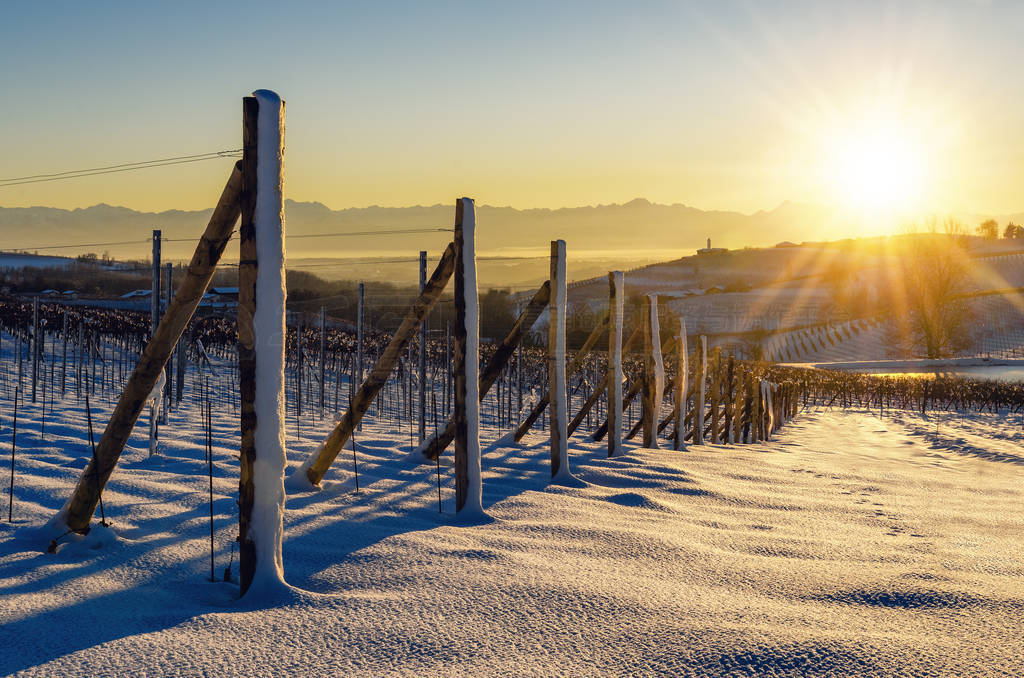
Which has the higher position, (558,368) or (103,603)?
(558,368)

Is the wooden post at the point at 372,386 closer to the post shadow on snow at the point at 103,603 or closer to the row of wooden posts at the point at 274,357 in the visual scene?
the row of wooden posts at the point at 274,357

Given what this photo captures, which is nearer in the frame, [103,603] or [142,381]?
[103,603]

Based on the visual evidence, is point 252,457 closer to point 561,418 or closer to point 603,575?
point 603,575

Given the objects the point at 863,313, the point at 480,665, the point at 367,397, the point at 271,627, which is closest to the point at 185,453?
the point at 367,397

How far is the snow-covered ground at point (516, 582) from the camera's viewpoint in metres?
2.46

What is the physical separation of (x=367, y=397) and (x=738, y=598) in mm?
2941

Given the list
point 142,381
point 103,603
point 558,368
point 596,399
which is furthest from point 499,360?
point 596,399

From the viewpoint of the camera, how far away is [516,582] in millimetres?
3166

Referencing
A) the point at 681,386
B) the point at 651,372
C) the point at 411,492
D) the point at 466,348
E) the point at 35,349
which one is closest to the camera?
the point at 466,348

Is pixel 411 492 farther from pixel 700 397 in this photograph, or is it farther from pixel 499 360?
pixel 700 397

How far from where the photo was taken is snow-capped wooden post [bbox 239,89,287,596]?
3.15m

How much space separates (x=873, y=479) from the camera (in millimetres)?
8008

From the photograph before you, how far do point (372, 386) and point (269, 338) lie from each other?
1991 mm

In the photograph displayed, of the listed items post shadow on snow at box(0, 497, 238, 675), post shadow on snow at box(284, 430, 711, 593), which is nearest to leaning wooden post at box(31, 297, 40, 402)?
post shadow on snow at box(284, 430, 711, 593)
